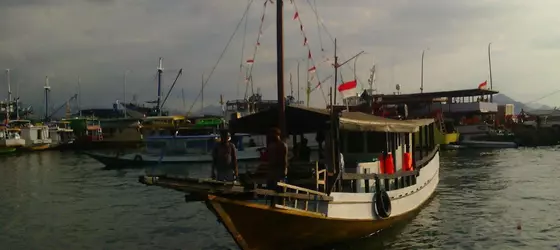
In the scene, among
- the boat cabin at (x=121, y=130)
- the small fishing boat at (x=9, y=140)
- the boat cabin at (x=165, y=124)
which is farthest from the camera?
the boat cabin at (x=121, y=130)

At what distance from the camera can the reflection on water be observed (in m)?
16.3

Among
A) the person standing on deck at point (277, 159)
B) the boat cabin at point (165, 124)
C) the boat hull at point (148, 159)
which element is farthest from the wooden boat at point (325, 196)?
the boat cabin at point (165, 124)

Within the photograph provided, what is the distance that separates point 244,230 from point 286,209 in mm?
1013

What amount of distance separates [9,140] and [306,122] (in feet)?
217

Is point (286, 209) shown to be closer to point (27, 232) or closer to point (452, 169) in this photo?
point (27, 232)

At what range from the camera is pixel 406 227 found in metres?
17.7

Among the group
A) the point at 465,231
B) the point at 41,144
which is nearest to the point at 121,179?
the point at 465,231

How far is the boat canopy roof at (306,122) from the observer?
1442 cm

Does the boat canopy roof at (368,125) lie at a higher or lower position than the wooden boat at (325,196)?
higher

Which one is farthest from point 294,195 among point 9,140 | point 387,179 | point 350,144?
point 9,140

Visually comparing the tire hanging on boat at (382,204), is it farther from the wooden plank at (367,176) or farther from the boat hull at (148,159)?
the boat hull at (148,159)

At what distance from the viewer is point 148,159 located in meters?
44.0

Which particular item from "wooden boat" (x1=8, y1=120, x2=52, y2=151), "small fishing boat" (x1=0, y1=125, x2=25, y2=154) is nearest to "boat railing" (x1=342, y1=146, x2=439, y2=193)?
"small fishing boat" (x1=0, y1=125, x2=25, y2=154)

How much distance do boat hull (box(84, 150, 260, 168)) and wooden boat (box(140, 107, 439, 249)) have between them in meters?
26.9
